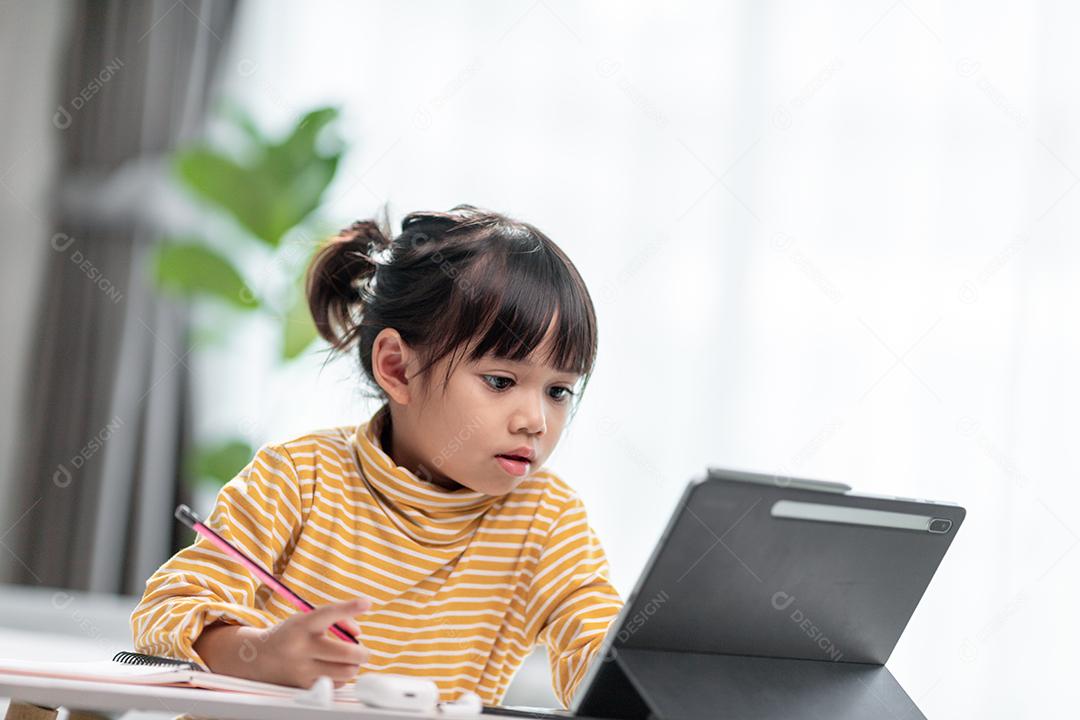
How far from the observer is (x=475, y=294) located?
1136mm

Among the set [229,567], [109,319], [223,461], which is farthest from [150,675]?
[109,319]

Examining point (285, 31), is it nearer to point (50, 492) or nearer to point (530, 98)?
point (530, 98)

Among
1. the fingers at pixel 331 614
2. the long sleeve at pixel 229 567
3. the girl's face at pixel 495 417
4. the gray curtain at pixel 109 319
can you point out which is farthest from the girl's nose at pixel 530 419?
the gray curtain at pixel 109 319

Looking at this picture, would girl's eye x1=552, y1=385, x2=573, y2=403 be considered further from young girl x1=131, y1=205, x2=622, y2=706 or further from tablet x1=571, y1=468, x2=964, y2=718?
tablet x1=571, y1=468, x2=964, y2=718

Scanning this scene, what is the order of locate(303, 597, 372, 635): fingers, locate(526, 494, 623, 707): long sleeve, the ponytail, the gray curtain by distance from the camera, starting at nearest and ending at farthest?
1. locate(303, 597, 372, 635): fingers
2. locate(526, 494, 623, 707): long sleeve
3. the ponytail
4. the gray curtain

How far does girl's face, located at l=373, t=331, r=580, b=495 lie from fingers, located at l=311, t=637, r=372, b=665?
0.35 metres

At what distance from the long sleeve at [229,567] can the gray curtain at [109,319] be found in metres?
1.71

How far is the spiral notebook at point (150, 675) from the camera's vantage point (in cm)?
69

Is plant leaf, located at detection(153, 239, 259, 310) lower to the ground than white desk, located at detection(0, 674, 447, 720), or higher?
higher

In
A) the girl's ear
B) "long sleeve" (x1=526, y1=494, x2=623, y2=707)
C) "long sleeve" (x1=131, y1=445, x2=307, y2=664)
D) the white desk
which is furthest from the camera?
the girl's ear

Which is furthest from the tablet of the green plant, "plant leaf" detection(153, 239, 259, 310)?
"plant leaf" detection(153, 239, 259, 310)

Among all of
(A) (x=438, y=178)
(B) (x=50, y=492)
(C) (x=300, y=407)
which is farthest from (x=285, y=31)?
(B) (x=50, y=492)

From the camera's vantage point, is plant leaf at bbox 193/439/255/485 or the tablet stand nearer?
the tablet stand

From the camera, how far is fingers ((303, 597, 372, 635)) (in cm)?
74
